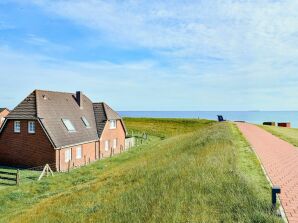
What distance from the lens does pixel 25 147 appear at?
3644cm

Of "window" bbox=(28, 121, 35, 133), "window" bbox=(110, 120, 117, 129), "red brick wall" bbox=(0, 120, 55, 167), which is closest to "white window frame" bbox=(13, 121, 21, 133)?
"red brick wall" bbox=(0, 120, 55, 167)

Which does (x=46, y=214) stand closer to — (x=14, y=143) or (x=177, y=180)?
(x=177, y=180)

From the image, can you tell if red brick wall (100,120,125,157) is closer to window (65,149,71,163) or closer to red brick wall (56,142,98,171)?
red brick wall (56,142,98,171)

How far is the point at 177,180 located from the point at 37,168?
24.2m

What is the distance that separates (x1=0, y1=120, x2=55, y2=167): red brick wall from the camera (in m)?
35.2

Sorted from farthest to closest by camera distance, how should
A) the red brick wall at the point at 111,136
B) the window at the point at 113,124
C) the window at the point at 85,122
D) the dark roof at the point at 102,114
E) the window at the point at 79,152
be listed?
the window at the point at 113,124 → the dark roof at the point at 102,114 → the red brick wall at the point at 111,136 → the window at the point at 85,122 → the window at the point at 79,152

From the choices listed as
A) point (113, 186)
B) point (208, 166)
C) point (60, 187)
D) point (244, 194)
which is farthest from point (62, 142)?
point (244, 194)

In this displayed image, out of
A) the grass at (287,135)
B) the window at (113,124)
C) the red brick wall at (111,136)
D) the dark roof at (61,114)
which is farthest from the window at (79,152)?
the grass at (287,135)

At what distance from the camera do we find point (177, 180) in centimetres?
1461

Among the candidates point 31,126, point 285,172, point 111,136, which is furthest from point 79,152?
point 285,172

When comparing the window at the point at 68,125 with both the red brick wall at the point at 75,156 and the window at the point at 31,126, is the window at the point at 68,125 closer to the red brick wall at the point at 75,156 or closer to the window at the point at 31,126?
the red brick wall at the point at 75,156

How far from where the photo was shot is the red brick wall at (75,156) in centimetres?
3512

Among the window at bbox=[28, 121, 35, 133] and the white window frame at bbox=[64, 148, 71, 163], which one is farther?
the white window frame at bbox=[64, 148, 71, 163]

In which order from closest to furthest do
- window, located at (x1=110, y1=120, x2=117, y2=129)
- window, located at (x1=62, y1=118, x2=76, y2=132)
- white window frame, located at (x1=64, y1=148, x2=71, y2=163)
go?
white window frame, located at (x1=64, y1=148, x2=71, y2=163) → window, located at (x1=62, y1=118, x2=76, y2=132) → window, located at (x1=110, y1=120, x2=117, y2=129)
